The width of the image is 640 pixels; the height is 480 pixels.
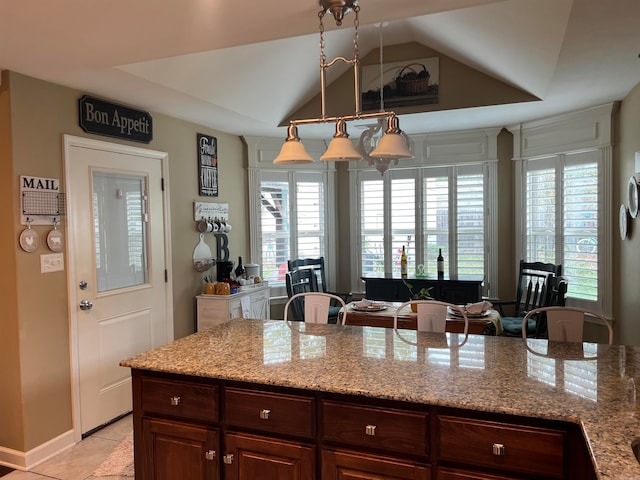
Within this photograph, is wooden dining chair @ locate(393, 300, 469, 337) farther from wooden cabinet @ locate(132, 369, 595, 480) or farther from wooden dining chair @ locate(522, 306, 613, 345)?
wooden cabinet @ locate(132, 369, 595, 480)

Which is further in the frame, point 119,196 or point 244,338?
point 119,196

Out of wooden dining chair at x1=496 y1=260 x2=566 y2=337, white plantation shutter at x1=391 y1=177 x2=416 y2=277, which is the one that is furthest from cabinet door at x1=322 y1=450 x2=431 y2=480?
white plantation shutter at x1=391 y1=177 x2=416 y2=277

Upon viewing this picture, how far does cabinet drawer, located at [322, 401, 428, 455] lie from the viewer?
165cm

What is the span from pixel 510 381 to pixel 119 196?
305 centimetres

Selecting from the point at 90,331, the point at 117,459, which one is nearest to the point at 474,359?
the point at 117,459

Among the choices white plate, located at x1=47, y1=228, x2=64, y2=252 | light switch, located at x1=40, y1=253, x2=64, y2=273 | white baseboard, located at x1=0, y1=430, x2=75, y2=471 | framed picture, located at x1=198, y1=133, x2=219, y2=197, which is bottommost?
white baseboard, located at x1=0, y1=430, x2=75, y2=471

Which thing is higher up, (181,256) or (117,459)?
(181,256)

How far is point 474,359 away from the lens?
2.04 m

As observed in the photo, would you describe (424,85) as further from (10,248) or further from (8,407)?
(8,407)

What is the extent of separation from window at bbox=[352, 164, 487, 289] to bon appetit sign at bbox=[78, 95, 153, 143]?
270 cm

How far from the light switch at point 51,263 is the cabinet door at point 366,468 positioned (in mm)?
2266

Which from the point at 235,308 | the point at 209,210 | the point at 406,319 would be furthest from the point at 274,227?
the point at 406,319

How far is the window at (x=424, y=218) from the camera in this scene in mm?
5234

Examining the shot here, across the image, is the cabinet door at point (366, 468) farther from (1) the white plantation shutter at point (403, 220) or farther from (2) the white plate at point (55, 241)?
(1) the white plantation shutter at point (403, 220)
